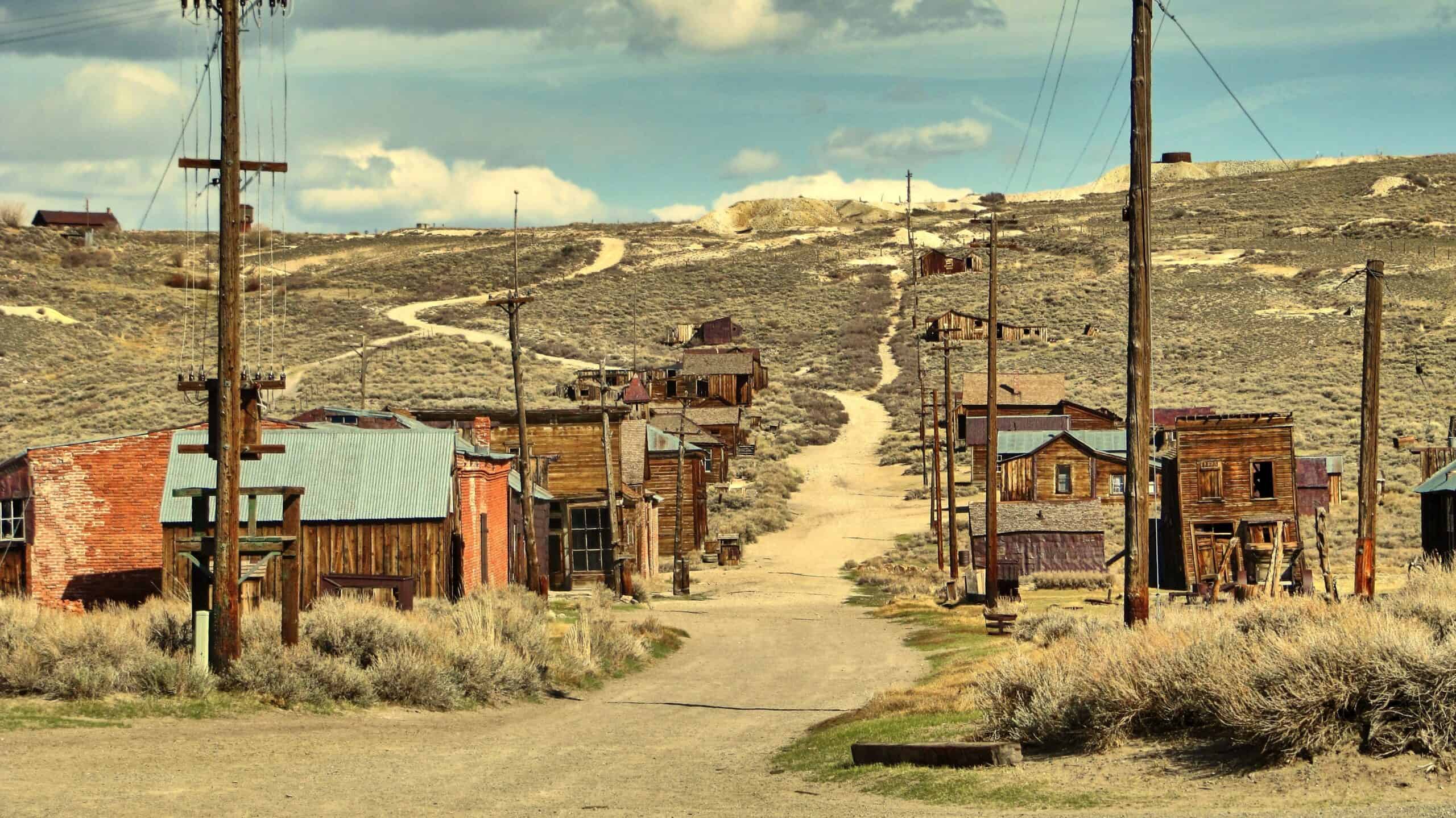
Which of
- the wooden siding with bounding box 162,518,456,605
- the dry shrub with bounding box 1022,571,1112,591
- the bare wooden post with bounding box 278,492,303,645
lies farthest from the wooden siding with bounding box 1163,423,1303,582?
the bare wooden post with bounding box 278,492,303,645

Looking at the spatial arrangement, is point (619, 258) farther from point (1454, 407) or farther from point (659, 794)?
point (659, 794)

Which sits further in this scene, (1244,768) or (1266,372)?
(1266,372)

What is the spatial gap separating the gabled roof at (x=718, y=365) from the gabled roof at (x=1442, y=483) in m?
50.2

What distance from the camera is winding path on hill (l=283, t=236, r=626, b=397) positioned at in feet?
299

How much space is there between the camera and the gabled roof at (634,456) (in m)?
49.2

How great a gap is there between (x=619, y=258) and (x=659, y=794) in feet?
441

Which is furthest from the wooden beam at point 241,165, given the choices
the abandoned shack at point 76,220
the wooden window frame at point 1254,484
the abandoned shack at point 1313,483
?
the abandoned shack at point 76,220

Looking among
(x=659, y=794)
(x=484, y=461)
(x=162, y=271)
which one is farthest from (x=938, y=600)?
(x=162, y=271)

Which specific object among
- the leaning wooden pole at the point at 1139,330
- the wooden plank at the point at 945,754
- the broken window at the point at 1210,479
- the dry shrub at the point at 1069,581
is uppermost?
the leaning wooden pole at the point at 1139,330

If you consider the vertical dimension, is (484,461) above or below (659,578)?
above

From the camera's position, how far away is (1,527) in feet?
92.6

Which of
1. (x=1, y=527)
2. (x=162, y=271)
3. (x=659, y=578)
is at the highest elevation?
(x=162, y=271)

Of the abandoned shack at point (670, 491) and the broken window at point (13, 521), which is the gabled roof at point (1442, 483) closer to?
the abandoned shack at point (670, 491)

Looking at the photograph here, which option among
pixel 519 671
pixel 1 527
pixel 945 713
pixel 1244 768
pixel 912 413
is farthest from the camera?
pixel 912 413
